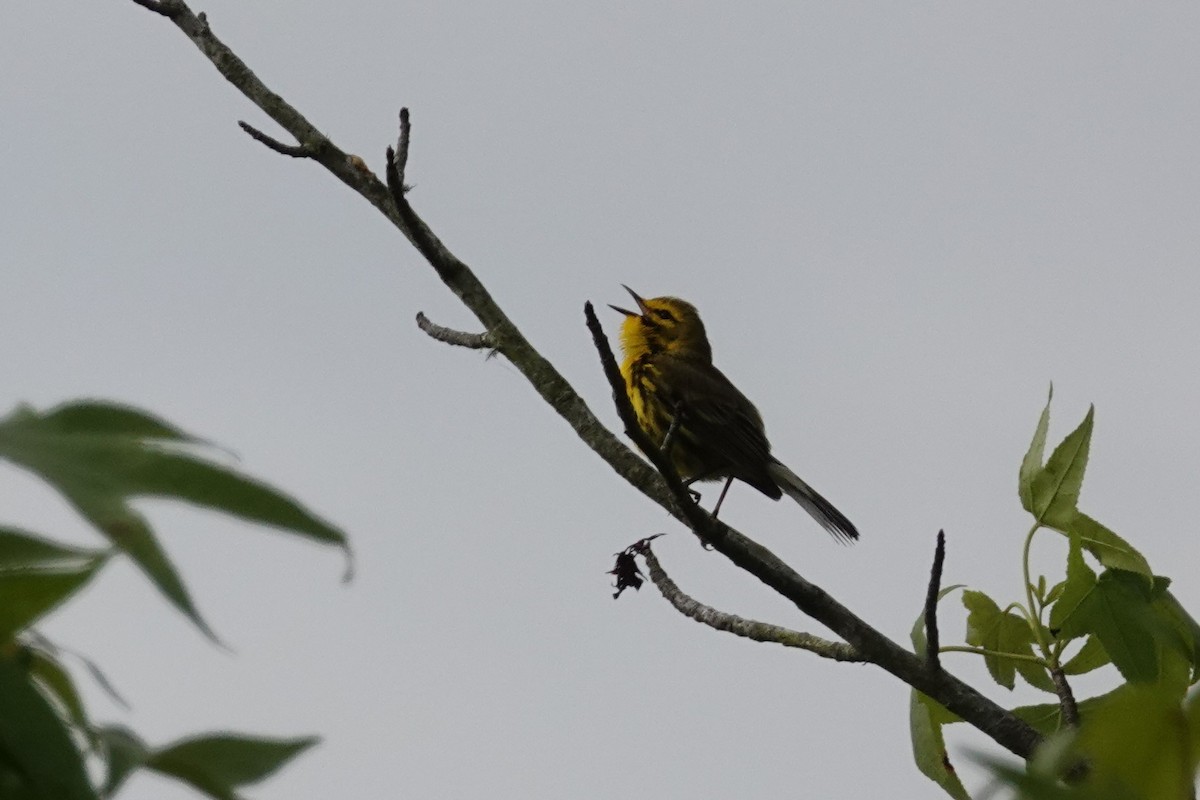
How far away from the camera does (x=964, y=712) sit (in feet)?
12.1

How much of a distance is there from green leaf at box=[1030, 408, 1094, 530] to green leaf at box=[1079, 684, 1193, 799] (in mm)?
2903

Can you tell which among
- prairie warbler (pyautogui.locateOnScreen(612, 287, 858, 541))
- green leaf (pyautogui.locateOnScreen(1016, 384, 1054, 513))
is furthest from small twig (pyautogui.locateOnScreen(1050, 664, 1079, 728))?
prairie warbler (pyautogui.locateOnScreen(612, 287, 858, 541))

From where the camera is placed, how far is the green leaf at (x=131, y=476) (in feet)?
2.58

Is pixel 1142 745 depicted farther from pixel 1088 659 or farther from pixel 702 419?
pixel 702 419

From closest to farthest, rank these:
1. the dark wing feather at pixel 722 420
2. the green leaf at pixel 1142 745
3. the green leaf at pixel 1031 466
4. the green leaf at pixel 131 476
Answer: the green leaf at pixel 1142 745
the green leaf at pixel 131 476
the green leaf at pixel 1031 466
the dark wing feather at pixel 722 420

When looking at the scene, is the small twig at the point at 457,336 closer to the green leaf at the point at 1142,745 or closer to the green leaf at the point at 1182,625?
the green leaf at the point at 1182,625

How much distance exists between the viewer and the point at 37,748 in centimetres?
76

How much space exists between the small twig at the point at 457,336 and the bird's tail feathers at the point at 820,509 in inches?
183

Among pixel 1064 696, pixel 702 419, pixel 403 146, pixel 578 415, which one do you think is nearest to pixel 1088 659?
pixel 1064 696

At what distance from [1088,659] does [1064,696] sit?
0.11 metres

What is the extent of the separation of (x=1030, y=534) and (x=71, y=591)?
3094mm

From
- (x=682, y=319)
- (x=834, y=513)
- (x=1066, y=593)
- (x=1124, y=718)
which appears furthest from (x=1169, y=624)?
(x=682, y=319)

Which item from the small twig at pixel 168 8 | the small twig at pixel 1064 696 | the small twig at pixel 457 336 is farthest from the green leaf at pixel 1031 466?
the small twig at pixel 168 8

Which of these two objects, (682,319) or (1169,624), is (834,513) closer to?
(682,319)
